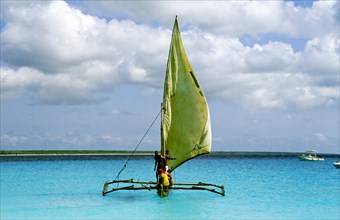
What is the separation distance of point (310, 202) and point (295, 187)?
280 inches

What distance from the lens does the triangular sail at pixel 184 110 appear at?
18.1 m

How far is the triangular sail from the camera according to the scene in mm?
18062

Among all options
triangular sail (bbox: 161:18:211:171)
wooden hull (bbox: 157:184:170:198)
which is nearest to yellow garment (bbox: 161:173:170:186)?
wooden hull (bbox: 157:184:170:198)

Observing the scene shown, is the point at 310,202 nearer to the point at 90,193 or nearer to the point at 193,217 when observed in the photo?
the point at 193,217

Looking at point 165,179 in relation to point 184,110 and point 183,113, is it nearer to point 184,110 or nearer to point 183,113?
point 183,113

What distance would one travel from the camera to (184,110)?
18266mm

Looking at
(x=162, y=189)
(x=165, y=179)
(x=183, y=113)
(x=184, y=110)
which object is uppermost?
(x=184, y=110)

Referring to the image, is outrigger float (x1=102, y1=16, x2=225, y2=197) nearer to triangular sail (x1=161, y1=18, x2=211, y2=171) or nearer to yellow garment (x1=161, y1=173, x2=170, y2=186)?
triangular sail (x1=161, y1=18, x2=211, y2=171)

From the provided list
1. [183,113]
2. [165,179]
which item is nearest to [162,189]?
[165,179]

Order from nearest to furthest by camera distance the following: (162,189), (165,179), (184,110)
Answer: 1. (165,179)
2. (162,189)
3. (184,110)

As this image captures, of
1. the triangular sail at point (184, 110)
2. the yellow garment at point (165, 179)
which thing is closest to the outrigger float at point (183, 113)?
the triangular sail at point (184, 110)

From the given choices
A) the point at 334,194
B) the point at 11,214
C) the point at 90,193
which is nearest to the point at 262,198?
the point at 334,194

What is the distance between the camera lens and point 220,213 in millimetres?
16453

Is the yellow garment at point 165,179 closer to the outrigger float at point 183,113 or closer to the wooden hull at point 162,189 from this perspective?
the wooden hull at point 162,189
